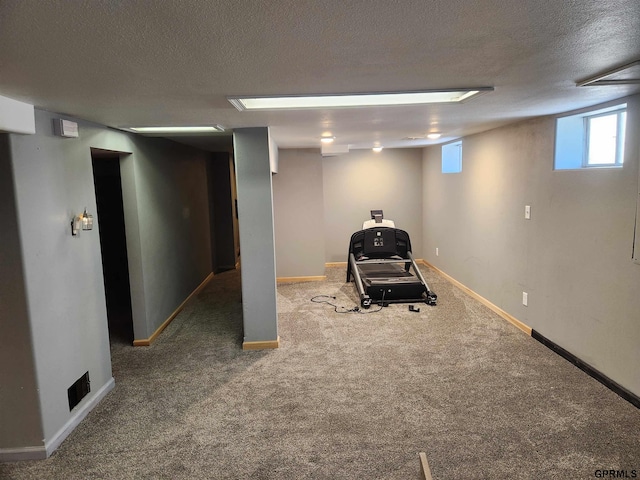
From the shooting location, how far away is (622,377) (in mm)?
2867

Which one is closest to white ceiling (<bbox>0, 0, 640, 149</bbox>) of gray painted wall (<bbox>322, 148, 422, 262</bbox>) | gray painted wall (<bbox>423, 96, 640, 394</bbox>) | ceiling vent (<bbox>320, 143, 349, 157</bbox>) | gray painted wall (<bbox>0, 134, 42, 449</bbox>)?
gray painted wall (<bbox>0, 134, 42, 449</bbox>)

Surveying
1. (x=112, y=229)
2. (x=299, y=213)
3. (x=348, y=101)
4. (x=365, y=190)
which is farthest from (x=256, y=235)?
(x=365, y=190)

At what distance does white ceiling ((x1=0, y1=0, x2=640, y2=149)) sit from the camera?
1.19m

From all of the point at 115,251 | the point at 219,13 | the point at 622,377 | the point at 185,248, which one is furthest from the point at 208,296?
the point at 219,13

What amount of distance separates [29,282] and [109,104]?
111 cm

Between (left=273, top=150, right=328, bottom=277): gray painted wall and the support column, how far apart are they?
8.08 ft

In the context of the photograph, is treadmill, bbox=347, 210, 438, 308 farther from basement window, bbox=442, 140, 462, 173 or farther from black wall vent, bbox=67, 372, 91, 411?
black wall vent, bbox=67, 372, 91, 411

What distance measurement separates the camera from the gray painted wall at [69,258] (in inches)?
94.7

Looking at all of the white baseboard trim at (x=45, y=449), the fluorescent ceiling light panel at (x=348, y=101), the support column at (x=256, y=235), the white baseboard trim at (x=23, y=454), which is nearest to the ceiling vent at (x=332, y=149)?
the support column at (x=256, y=235)

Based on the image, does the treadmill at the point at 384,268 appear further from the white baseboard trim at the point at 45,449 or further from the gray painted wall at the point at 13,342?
the gray painted wall at the point at 13,342

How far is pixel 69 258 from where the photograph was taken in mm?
2801

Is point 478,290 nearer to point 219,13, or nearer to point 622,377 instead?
point 622,377

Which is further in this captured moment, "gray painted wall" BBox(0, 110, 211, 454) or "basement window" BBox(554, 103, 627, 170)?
"basement window" BBox(554, 103, 627, 170)

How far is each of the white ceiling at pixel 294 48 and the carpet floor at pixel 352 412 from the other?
77.8 inches
